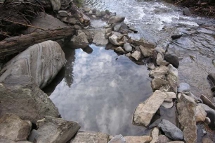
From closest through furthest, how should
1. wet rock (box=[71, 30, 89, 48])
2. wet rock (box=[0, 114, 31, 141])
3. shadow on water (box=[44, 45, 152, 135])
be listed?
wet rock (box=[0, 114, 31, 141]) < shadow on water (box=[44, 45, 152, 135]) < wet rock (box=[71, 30, 89, 48])

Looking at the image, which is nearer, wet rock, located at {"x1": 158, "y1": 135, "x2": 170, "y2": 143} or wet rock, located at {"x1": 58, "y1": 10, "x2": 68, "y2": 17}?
wet rock, located at {"x1": 158, "y1": 135, "x2": 170, "y2": 143}

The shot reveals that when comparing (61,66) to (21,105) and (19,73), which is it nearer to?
(19,73)

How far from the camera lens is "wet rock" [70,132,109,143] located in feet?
9.43

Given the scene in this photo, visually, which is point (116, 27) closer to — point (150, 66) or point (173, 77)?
point (150, 66)

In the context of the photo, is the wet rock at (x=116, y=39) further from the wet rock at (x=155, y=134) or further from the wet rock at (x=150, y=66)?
the wet rock at (x=155, y=134)

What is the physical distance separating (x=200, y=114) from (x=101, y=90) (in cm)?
183

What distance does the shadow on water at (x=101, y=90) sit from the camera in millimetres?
3445

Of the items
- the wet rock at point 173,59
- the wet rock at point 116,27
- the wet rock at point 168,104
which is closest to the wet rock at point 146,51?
the wet rock at point 173,59

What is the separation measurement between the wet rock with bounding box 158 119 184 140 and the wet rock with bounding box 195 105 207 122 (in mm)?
484

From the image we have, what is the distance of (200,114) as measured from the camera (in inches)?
134

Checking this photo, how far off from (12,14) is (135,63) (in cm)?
313

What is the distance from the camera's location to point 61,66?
462 centimetres

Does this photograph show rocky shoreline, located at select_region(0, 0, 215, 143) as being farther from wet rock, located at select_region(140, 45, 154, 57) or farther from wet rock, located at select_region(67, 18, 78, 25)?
wet rock, located at select_region(67, 18, 78, 25)

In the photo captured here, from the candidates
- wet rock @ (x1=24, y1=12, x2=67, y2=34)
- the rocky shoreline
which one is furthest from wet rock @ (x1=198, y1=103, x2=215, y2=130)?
wet rock @ (x1=24, y1=12, x2=67, y2=34)
